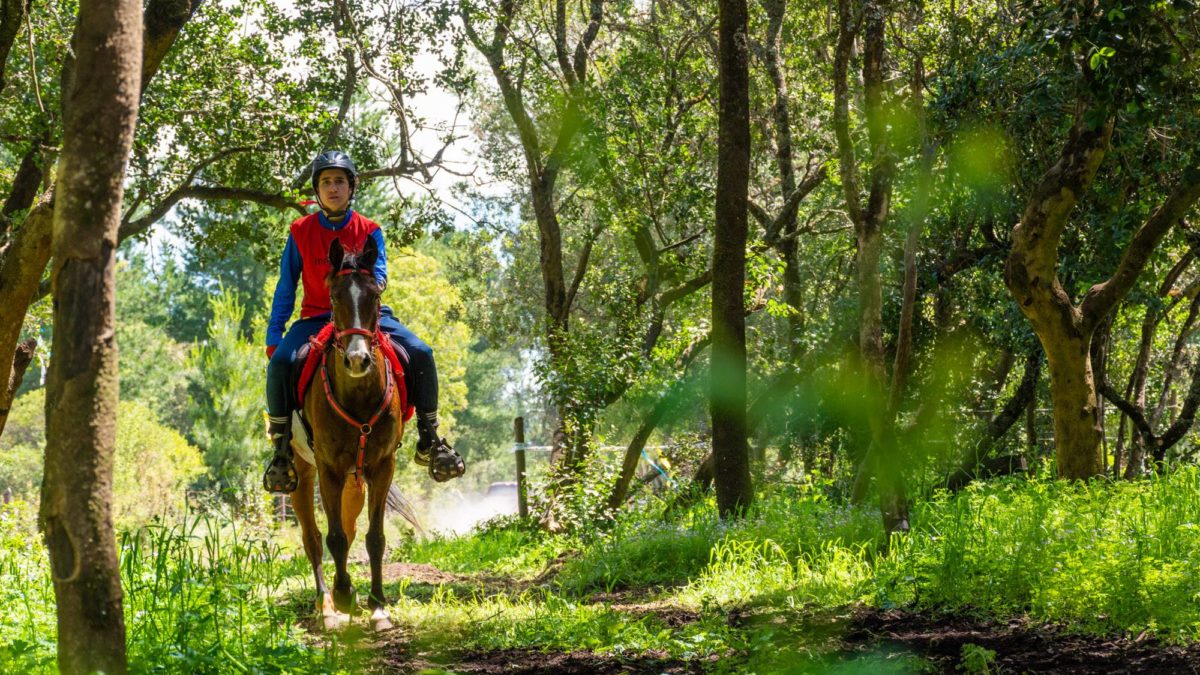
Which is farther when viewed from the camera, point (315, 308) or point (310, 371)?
point (315, 308)

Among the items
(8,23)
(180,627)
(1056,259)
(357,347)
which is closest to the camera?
(180,627)

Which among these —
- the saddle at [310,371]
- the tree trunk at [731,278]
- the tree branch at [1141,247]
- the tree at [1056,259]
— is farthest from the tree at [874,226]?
the saddle at [310,371]

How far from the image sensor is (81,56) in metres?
→ 3.43

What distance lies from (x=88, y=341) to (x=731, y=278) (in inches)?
343

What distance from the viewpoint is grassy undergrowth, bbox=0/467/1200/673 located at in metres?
5.41

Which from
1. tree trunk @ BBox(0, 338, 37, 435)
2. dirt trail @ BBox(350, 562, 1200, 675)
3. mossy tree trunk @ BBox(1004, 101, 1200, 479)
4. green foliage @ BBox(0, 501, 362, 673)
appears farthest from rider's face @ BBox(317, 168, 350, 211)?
mossy tree trunk @ BBox(1004, 101, 1200, 479)

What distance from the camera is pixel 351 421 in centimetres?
771

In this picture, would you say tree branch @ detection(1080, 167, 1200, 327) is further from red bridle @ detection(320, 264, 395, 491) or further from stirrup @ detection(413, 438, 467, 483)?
red bridle @ detection(320, 264, 395, 491)

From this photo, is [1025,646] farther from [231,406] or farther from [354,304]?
[231,406]

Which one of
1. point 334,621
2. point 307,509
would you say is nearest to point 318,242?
point 307,509

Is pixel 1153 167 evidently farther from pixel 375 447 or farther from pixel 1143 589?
pixel 375 447

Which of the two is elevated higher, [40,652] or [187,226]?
[187,226]

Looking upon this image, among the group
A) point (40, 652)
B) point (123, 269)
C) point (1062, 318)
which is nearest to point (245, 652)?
point (40, 652)

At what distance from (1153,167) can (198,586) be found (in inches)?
423
